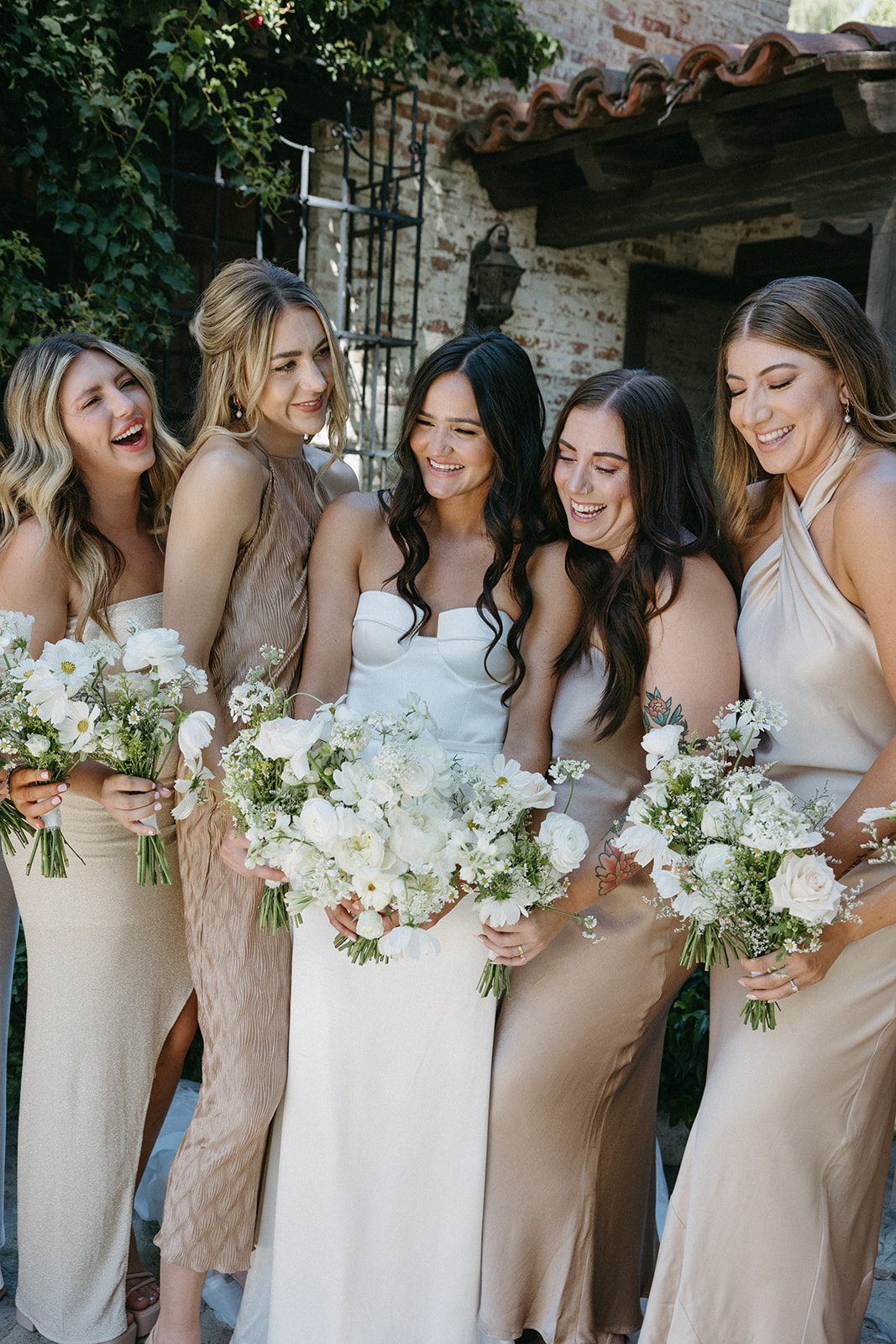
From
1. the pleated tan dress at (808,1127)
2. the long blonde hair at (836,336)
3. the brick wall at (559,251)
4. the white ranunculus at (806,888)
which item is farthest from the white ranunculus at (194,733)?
the brick wall at (559,251)

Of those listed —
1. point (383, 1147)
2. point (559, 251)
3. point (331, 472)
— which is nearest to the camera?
point (383, 1147)

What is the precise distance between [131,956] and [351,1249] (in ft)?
3.05

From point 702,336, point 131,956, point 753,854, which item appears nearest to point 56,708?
point 131,956

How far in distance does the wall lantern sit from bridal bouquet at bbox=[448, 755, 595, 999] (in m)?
5.15

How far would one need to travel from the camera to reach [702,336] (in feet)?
27.5

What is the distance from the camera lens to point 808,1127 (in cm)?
253

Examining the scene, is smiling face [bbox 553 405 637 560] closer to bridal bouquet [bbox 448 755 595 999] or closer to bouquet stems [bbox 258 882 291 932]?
bridal bouquet [bbox 448 755 595 999]

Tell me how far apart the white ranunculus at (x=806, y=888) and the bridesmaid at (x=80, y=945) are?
1668 millimetres

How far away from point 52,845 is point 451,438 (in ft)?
4.56

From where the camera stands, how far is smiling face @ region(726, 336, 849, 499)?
2.67 meters

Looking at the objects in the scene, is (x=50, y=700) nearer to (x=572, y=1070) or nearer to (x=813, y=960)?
(x=572, y=1070)

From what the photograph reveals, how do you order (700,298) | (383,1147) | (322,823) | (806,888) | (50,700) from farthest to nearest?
(700,298), (383,1147), (50,700), (322,823), (806,888)

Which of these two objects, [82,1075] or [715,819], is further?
[82,1075]

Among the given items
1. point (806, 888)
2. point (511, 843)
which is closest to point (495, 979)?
point (511, 843)
